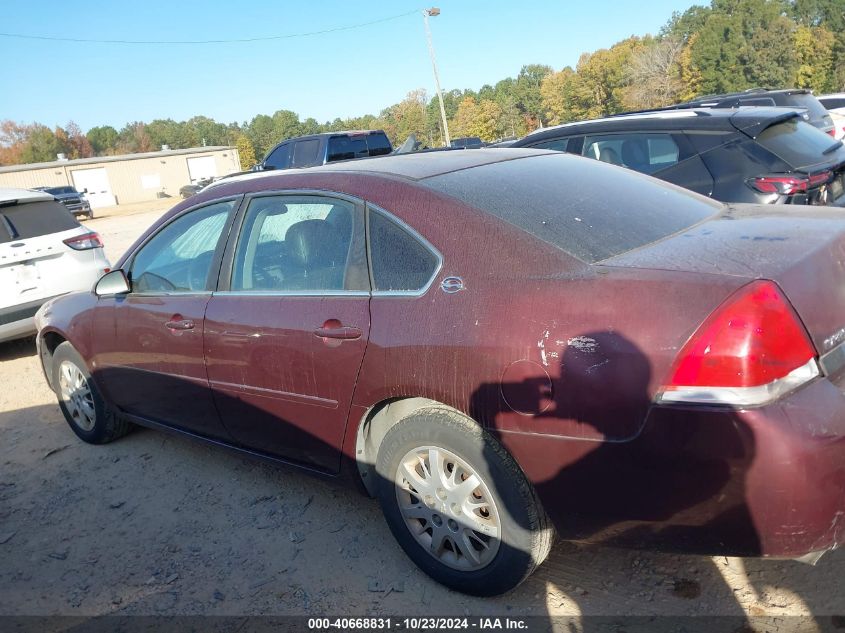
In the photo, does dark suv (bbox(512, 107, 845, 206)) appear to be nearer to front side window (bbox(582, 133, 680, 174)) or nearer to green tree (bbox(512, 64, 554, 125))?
front side window (bbox(582, 133, 680, 174))

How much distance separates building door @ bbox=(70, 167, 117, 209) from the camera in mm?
54156

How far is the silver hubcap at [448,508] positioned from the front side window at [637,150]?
3999 mm

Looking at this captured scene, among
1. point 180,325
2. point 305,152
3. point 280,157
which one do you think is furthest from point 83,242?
point 280,157

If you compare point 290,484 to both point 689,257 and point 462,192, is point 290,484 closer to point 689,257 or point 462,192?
point 462,192

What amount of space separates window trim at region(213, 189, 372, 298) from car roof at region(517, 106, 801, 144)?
3.84m

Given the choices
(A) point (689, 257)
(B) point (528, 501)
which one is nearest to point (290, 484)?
(B) point (528, 501)

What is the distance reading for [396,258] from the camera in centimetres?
281

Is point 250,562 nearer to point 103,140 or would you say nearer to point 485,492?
point 485,492

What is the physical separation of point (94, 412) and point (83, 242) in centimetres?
305

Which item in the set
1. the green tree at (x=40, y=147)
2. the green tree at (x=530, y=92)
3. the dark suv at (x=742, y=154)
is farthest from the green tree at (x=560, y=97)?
the dark suv at (x=742, y=154)

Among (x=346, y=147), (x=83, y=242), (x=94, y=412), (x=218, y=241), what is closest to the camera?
(x=218, y=241)

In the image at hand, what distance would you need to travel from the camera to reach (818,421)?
2.01m

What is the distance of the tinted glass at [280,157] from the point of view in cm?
1372

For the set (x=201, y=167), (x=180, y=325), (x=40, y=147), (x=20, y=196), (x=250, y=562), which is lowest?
(x=250, y=562)
